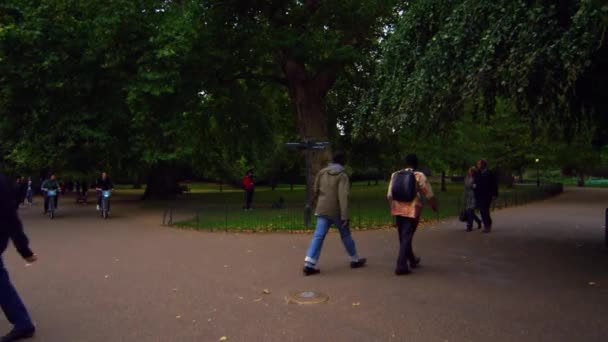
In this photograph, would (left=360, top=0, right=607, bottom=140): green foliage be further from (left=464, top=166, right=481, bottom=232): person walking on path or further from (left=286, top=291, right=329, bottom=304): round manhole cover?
(left=464, top=166, right=481, bottom=232): person walking on path

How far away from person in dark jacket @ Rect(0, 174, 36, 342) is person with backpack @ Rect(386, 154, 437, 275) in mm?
4772

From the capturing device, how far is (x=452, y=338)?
447 centimetres

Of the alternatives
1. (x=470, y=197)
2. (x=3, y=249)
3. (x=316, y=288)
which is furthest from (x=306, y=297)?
(x=470, y=197)

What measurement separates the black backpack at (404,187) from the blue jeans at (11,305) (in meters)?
4.87

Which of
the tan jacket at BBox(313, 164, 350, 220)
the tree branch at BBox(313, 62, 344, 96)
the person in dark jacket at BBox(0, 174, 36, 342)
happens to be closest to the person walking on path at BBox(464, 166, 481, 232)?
the tan jacket at BBox(313, 164, 350, 220)

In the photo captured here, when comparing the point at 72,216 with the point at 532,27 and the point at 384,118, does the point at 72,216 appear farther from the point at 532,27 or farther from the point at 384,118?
the point at 532,27

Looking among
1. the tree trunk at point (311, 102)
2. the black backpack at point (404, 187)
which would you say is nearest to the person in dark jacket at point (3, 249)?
the black backpack at point (404, 187)

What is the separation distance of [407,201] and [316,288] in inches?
73.1

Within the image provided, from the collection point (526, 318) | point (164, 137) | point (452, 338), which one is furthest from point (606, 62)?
point (164, 137)

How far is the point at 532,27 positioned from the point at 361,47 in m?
11.5

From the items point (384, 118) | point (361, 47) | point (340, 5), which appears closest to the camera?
point (384, 118)

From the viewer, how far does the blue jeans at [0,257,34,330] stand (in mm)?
4379

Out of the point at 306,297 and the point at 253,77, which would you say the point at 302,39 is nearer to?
the point at 253,77

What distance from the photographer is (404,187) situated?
6906 mm
